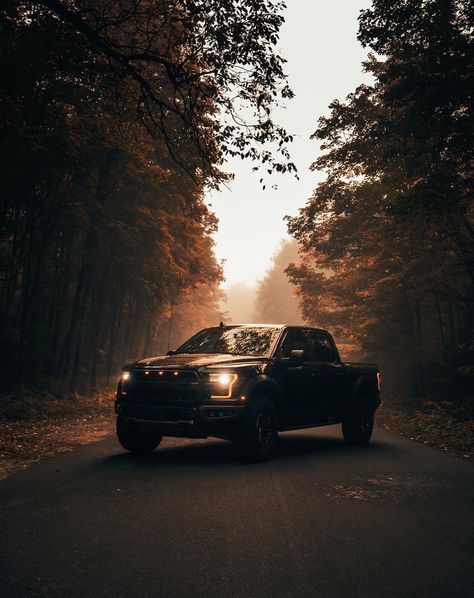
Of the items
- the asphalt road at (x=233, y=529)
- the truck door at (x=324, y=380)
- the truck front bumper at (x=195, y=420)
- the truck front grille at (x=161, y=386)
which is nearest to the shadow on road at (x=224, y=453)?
the asphalt road at (x=233, y=529)

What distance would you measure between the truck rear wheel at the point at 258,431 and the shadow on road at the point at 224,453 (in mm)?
229

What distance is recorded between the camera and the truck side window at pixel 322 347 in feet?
34.0

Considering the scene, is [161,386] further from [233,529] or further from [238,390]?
[233,529]

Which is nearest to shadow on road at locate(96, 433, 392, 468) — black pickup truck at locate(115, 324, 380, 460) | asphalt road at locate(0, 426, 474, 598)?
asphalt road at locate(0, 426, 474, 598)

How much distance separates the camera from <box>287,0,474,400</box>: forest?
45.0 feet

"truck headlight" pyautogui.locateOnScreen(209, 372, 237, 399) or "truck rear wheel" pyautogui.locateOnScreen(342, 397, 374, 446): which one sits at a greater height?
"truck headlight" pyautogui.locateOnScreen(209, 372, 237, 399)

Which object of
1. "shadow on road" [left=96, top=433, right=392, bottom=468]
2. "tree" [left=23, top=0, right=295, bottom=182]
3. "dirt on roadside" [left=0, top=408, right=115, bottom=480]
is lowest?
"shadow on road" [left=96, top=433, right=392, bottom=468]

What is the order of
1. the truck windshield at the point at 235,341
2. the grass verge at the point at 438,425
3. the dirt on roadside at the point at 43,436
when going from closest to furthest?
1. the dirt on roadside at the point at 43,436
2. the truck windshield at the point at 235,341
3. the grass verge at the point at 438,425

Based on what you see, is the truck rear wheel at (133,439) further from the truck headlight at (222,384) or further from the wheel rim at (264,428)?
the wheel rim at (264,428)

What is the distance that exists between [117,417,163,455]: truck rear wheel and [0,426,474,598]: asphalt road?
24 centimetres

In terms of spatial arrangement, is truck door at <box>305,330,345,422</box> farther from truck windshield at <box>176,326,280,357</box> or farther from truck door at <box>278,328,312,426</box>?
truck windshield at <box>176,326,280,357</box>

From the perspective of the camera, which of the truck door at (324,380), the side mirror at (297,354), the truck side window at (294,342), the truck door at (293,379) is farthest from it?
the truck door at (324,380)

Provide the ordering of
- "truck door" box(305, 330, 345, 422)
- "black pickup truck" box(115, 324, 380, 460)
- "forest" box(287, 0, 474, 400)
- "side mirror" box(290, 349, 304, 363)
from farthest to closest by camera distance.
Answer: "forest" box(287, 0, 474, 400) → "truck door" box(305, 330, 345, 422) → "side mirror" box(290, 349, 304, 363) → "black pickup truck" box(115, 324, 380, 460)

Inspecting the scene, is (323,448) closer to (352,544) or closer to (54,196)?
(352,544)
